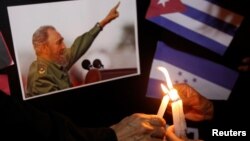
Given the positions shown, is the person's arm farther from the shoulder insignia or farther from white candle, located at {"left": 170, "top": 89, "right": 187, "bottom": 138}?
white candle, located at {"left": 170, "top": 89, "right": 187, "bottom": 138}

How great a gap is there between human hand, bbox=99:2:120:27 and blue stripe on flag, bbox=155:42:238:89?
187 mm

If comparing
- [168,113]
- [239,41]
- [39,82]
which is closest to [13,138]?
[39,82]

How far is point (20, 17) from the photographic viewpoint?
A: 0.98 metres

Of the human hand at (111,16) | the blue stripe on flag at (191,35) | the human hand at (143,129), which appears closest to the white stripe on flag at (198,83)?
the blue stripe on flag at (191,35)

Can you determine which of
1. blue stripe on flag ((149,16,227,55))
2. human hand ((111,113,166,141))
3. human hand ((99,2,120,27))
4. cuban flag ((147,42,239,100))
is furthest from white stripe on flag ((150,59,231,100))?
human hand ((111,113,166,141))

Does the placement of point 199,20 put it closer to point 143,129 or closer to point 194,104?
point 194,104

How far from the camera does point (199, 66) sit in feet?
4.13

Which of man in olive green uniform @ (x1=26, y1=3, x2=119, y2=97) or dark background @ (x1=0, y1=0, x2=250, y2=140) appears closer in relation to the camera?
man in olive green uniform @ (x1=26, y1=3, x2=119, y2=97)

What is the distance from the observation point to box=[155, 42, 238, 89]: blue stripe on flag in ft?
4.01

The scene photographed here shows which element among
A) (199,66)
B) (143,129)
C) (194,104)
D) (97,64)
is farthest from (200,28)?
(143,129)

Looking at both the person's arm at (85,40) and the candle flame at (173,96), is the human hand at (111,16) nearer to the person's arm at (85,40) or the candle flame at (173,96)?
the person's arm at (85,40)

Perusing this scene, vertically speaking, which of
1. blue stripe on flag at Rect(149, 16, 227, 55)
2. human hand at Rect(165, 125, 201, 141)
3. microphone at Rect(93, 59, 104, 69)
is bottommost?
human hand at Rect(165, 125, 201, 141)

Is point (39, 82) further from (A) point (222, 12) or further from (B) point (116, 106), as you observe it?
(A) point (222, 12)

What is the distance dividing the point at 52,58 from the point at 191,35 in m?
0.48
